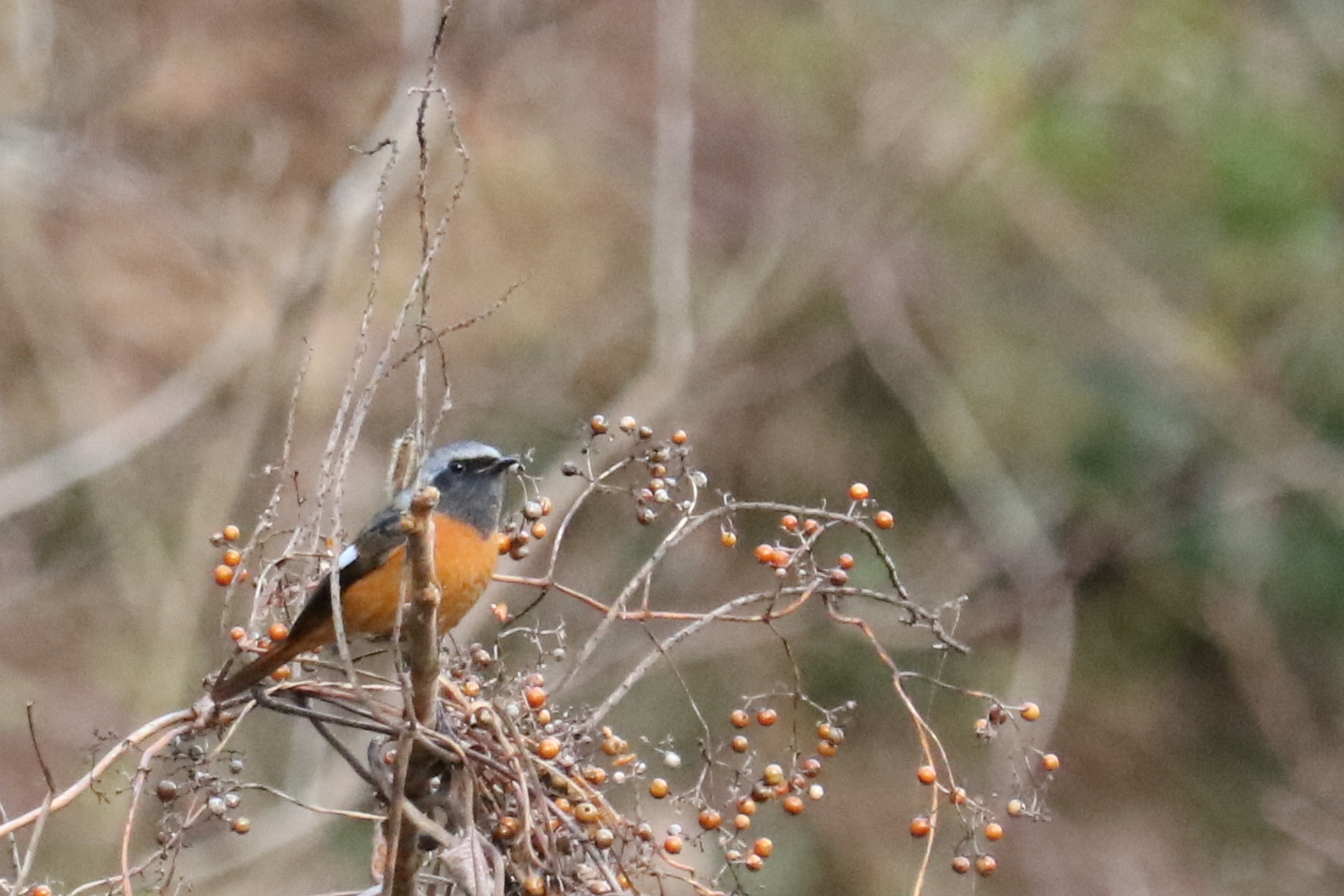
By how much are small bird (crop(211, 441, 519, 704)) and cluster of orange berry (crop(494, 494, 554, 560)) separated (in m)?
0.28

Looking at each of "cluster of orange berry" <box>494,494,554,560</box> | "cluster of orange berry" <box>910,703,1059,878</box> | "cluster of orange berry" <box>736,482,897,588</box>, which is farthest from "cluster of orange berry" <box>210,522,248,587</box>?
"cluster of orange berry" <box>910,703,1059,878</box>

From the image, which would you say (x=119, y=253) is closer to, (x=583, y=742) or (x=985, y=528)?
(x=985, y=528)

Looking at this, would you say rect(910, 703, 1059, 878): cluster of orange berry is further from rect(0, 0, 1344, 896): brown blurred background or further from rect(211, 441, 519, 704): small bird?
rect(0, 0, 1344, 896): brown blurred background

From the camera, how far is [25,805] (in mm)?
8188

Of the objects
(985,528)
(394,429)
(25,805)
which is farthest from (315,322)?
(985,528)

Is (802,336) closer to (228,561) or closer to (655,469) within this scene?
(655,469)

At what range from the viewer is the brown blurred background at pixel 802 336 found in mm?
9078

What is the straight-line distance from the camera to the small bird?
157 inches

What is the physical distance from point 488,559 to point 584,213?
6737mm

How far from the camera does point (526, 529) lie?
11.4 ft

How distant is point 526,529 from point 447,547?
0.56m

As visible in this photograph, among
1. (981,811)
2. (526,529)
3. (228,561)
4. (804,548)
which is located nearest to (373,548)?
(526,529)

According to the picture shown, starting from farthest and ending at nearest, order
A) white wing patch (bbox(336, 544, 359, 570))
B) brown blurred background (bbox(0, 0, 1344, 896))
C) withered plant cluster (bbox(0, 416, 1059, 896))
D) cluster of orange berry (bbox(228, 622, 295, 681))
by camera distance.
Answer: brown blurred background (bbox(0, 0, 1344, 896)) → white wing patch (bbox(336, 544, 359, 570)) → cluster of orange berry (bbox(228, 622, 295, 681)) → withered plant cluster (bbox(0, 416, 1059, 896))

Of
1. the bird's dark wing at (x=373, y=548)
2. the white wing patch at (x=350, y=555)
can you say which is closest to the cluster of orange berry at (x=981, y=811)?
the white wing patch at (x=350, y=555)
